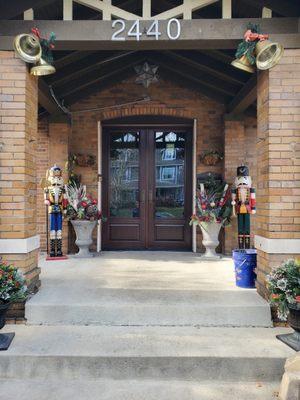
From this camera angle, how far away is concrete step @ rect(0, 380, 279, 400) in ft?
8.71

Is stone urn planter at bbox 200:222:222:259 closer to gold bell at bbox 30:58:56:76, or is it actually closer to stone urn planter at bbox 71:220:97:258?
stone urn planter at bbox 71:220:97:258

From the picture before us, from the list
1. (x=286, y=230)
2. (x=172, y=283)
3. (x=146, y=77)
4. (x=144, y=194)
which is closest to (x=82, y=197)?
(x=144, y=194)

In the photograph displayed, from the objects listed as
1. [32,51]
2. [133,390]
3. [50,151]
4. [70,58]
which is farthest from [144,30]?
[50,151]

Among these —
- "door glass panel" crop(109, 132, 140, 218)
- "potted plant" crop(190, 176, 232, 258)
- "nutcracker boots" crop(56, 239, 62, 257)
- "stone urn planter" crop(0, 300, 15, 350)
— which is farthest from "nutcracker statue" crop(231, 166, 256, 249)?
"stone urn planter" crop(0, 300, 15, 350)

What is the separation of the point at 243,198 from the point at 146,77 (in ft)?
8.72

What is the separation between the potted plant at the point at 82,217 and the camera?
6516mm

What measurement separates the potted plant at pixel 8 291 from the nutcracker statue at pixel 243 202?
3.88 meters

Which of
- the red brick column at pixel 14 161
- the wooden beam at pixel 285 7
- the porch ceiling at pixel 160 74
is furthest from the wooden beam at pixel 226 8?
the red brick column at pixel 14 161

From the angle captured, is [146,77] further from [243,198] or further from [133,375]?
[133,375]

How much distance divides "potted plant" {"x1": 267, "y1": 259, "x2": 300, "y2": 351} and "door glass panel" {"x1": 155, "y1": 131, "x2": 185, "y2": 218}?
4.00 meters

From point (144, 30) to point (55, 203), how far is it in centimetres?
332

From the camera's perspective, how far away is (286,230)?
3771 mm

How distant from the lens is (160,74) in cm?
693

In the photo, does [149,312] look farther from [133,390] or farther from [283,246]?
[283,246]
